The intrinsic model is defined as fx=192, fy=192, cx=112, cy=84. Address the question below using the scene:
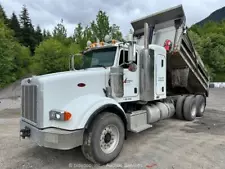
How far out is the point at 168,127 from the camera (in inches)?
251

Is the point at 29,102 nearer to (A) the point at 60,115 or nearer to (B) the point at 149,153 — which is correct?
(A) the point at 60,115

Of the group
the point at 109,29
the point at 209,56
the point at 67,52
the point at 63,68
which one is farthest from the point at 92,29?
the point at 209,56

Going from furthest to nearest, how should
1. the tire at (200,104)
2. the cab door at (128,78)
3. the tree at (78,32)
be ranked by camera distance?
the tree at (78,32) < the tire at (200,104) < the cab door at (128,78)

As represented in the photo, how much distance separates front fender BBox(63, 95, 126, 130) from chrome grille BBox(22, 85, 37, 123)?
61cm

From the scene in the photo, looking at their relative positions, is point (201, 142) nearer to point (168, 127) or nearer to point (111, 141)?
point (168, 127)

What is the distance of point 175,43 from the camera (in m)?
5.96

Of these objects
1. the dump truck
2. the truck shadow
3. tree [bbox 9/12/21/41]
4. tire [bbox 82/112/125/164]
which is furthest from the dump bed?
tree [bbox 9/12/21/41]

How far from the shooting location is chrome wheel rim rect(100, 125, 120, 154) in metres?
3.71

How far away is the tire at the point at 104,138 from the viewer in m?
3.43

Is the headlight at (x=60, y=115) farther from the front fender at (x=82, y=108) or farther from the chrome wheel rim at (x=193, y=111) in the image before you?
the chrome wheel rim at (x=193, y=111)

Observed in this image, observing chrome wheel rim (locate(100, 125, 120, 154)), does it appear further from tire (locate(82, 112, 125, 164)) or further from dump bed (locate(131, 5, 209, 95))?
dump bed (locate(131, 5, 209, 95))

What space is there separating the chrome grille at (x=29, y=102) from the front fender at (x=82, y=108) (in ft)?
2.00

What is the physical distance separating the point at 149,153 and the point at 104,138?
115 centimetres

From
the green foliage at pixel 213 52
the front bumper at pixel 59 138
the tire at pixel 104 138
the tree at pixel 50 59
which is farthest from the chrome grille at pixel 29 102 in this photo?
the green foliage at pixel 213 52
